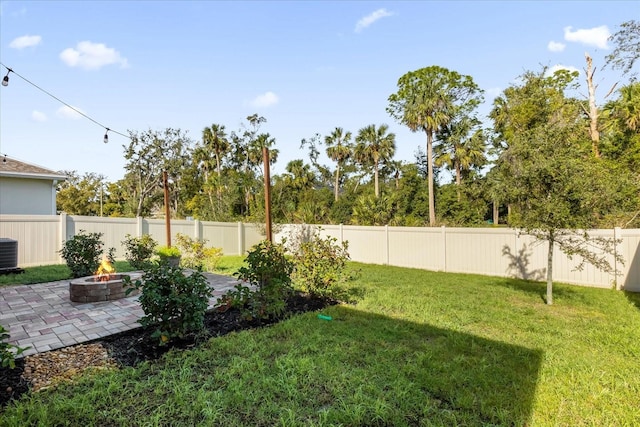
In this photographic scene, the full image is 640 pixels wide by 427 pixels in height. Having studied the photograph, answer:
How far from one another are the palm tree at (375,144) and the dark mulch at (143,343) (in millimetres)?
19681

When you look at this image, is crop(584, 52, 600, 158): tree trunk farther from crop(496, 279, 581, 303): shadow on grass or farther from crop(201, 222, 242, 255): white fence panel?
crop(201, 222, 242, 255): white fence panel

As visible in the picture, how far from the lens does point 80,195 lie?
30562 mm

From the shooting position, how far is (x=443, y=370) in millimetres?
2867

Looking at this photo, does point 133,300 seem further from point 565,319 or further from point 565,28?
point 565,28

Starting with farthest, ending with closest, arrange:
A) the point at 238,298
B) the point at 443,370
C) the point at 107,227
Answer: the point at 107,227 → the point at 238,298 → the point at 443,370

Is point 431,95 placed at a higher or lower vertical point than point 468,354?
higher

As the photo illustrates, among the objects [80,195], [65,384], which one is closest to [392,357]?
[65,384]

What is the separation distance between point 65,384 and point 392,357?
2799mm

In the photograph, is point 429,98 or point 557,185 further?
point 429,98

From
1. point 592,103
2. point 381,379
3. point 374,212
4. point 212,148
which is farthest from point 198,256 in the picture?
point 212,148

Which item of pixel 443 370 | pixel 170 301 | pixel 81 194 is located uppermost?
pixel 81 194

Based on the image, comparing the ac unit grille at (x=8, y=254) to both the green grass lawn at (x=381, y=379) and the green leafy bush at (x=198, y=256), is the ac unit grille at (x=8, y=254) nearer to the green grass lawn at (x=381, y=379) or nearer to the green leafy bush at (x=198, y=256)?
the green leafy bush at (x=198, y=256)

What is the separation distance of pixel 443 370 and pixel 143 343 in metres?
3.06

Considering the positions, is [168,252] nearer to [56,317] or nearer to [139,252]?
[139,252]
